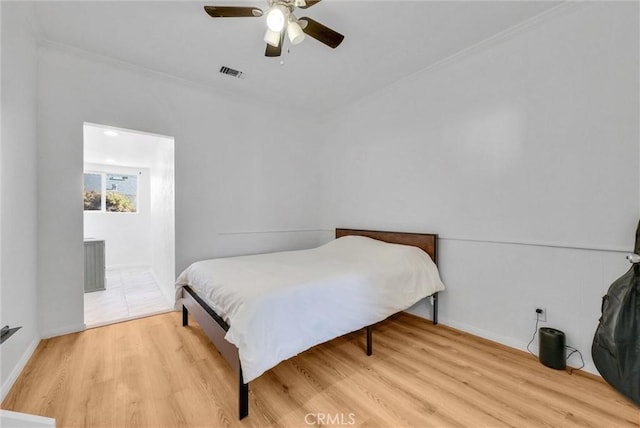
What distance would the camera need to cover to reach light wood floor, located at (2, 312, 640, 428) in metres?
1.55

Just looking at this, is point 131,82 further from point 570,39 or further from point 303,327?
point 570,39

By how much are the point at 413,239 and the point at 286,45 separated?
237 centimetres

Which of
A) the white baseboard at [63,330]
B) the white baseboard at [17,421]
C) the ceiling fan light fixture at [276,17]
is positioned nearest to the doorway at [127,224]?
the white baseboard at [63,330]

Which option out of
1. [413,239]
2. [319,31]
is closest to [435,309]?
[413,239]

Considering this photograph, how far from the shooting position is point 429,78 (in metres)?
2.96

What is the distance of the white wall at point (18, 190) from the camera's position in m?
1.75

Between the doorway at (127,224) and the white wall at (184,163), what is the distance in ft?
0.65

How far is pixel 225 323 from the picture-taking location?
6.20 ft

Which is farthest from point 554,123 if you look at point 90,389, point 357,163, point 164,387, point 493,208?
point 90,389

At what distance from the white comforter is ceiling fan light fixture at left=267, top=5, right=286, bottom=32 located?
5.77 feet

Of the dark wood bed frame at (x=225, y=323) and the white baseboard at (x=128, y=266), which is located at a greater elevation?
the dark wood bed frame at (x=225, y=323)

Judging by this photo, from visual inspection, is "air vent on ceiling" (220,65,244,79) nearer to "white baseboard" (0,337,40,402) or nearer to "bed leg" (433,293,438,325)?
"white baseboard" (0,337,40,402)

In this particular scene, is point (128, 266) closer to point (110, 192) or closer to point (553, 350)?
point (110, 192)

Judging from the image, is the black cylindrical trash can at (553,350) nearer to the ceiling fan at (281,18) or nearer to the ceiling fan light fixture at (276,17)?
the ceiling fan at (281,18)
